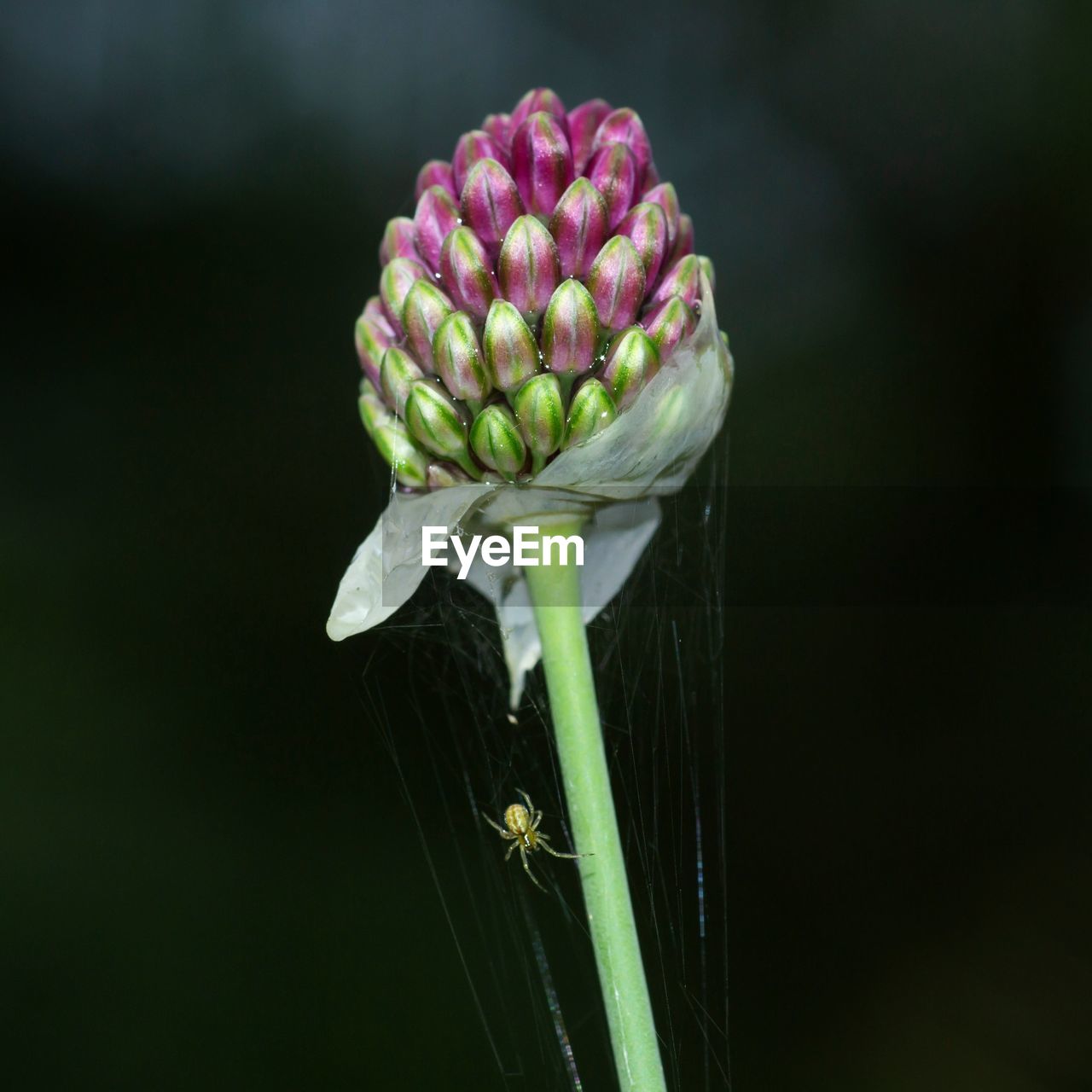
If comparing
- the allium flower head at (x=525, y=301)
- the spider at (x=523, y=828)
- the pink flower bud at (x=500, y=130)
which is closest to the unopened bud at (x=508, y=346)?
the allium flower head at (x=525, y=301)

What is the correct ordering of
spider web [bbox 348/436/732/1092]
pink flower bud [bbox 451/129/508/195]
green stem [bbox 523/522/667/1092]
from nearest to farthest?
green stem [bbox 523/522/667/1092], pink flower bud [bbox 451/129/508/195], spider web [bbox 348/436/732/1092]

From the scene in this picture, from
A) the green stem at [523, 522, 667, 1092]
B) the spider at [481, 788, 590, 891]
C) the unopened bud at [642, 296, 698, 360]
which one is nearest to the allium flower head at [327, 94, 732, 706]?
the unopened bud at [642, 296, 698, 360]

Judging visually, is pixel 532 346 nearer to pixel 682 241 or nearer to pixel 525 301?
pixel 525 301

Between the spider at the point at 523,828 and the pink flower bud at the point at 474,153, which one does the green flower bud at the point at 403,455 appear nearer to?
the pink flower bud at the point at 474,153

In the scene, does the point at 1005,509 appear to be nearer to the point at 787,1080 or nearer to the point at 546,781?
the point at 787,1080

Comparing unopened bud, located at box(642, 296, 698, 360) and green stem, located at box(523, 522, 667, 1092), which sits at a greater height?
unopened bud, located at box(642, 296, 698, 360)

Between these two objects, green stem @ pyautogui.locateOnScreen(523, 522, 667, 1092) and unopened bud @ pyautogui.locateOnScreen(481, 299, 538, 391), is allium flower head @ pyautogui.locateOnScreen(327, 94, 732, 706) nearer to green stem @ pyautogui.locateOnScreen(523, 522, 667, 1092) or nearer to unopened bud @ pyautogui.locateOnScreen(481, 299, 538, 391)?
unopened bud @ pyautogui.locateOnScreen(481, 299, 538, 391)

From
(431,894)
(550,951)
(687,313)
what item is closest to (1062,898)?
(550,951)

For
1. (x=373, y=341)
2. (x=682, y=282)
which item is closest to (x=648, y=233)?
(x=682, y=282)
